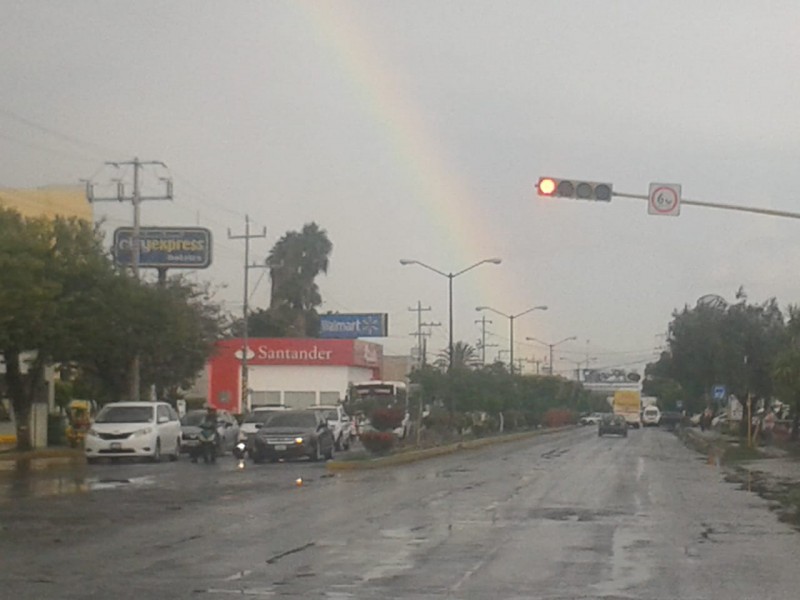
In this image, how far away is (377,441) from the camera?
41438mm

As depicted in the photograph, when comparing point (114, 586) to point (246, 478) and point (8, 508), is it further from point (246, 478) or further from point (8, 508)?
point (246, 478)

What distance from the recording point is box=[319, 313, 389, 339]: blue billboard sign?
324ft

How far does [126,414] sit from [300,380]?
54.6 m

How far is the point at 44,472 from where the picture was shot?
1396 inches

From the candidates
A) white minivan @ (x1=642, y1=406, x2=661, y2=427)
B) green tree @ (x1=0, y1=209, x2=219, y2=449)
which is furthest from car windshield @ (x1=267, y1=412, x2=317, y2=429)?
white minivan @ (x1=642, y1=406, x2=661, y2=427)

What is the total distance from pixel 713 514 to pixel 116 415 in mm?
22375

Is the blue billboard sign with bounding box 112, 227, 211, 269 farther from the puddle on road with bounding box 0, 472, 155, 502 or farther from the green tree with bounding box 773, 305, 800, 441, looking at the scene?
the puddle on road with bounding box 0, 472, 155, 502

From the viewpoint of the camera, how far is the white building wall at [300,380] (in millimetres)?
94750

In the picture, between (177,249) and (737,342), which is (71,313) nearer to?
(177,249)

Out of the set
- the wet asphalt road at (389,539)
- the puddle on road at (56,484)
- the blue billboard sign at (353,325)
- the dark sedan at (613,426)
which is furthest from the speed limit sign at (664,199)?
the blue billboard sign at (353,325)

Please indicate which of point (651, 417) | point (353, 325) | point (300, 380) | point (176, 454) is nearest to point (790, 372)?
point (176, 454)

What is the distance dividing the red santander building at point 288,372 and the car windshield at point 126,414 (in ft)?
172

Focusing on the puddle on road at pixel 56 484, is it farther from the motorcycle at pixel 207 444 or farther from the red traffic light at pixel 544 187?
the red traffic light at pixel 544 187

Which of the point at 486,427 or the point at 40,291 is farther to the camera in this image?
the point at 486,427
